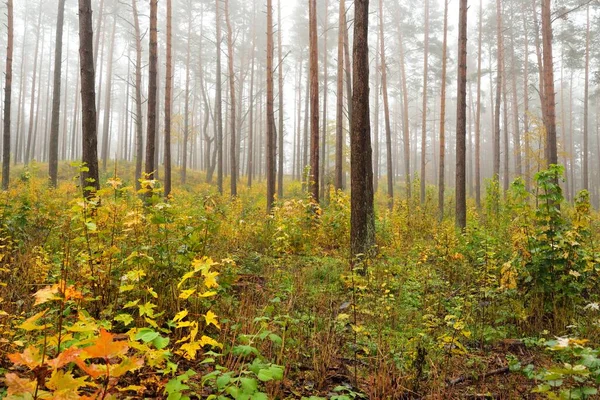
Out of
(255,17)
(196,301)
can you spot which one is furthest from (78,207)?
(255,17)

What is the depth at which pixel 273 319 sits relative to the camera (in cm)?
363

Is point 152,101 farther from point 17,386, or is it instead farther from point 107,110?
point 107,110

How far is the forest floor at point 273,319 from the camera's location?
197cm

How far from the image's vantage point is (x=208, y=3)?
22.3 m

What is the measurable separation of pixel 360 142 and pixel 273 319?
3.55 m

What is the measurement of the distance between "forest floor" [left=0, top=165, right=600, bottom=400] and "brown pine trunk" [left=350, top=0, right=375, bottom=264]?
0.61 meters

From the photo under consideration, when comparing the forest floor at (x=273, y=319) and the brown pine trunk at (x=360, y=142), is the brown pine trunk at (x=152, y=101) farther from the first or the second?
the brown pine trunk at (x=360, y=142)

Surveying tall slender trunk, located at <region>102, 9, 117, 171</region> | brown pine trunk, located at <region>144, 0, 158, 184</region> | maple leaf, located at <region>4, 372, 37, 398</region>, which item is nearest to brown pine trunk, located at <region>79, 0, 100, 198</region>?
brown pine trunk, located at <region>144, 0, 158, 184</region>

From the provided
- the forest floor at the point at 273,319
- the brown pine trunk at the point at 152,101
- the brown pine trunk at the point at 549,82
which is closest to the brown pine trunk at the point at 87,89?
the forest floor at the point at 273,319

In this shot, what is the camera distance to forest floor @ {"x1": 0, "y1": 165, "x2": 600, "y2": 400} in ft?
6.48

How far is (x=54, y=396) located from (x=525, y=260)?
4.83 metres

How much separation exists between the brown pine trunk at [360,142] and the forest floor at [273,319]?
610 millimetres

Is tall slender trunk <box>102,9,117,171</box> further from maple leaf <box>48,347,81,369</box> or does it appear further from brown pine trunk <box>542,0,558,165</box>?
maple leaf <box>48,347,81,369</box>

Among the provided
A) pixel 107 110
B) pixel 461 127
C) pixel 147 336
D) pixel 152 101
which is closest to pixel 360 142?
pixel 147 336
